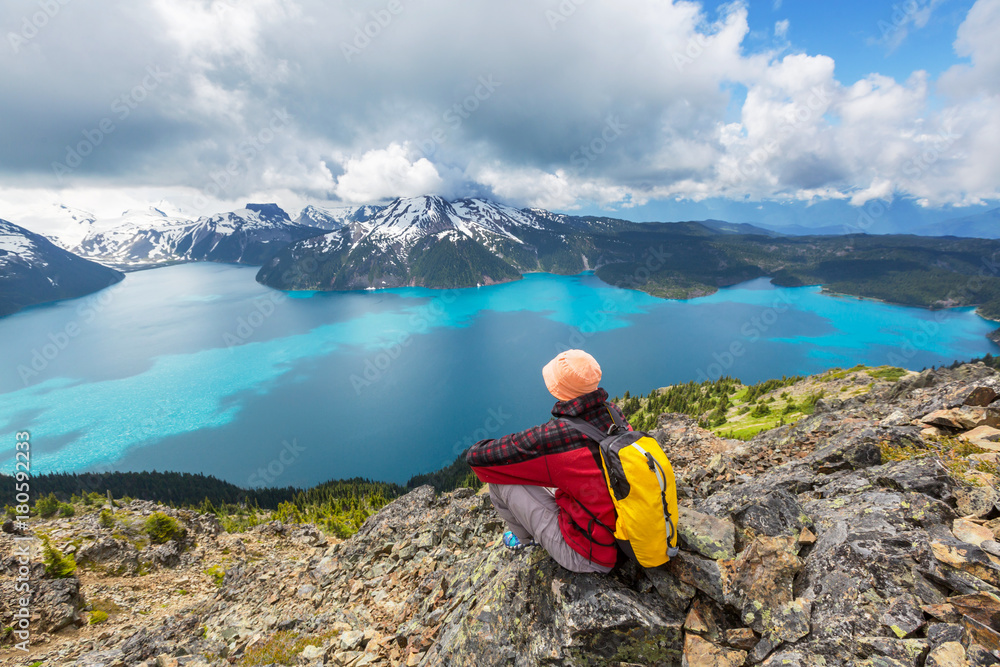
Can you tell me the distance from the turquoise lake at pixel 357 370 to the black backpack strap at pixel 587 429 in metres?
69.3

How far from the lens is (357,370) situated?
361 ft

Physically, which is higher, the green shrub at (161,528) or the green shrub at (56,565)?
the green shrub at (56,565)

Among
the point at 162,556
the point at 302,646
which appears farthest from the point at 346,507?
the point at 302,646

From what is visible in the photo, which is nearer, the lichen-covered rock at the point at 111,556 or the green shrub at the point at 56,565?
the green shrub at the point at 56,565

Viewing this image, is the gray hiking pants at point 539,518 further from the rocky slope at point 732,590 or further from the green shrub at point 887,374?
the green shrub at point 887,374

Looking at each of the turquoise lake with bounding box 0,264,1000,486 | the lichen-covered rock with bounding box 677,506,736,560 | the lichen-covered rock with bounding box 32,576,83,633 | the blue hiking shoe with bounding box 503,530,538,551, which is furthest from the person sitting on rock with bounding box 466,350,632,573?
the turquoise lake with bounding box 0,264,1000,486

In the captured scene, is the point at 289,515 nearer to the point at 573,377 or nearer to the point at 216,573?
the point at 216,573

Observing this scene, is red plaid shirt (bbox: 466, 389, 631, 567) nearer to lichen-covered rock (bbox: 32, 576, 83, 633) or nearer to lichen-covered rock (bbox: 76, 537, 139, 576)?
lichen-covered rock (bbox: 32, 576, 83, 633)

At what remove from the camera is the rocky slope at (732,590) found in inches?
154

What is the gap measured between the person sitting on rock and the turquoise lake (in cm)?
6814

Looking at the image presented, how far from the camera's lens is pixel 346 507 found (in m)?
48.9

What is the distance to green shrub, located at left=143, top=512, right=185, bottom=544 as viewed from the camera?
23.4 m

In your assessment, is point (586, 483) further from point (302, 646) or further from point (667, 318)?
point (667, 318)

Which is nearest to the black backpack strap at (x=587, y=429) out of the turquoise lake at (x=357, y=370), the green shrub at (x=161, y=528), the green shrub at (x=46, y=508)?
the green shrub at (x=161, y=528)
